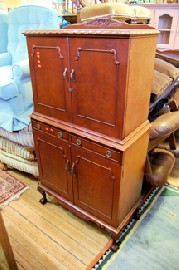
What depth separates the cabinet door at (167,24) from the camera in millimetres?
3262

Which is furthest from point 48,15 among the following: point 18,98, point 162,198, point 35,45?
point 162,198

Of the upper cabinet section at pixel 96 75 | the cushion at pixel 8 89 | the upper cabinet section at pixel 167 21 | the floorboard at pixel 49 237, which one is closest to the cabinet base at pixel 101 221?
the floorboard at pixel 49 237

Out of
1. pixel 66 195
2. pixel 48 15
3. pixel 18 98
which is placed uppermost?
pixel 48 15

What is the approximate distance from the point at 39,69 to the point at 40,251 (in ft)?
3.87

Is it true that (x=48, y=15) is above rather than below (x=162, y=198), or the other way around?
above

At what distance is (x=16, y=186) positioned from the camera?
196 cm

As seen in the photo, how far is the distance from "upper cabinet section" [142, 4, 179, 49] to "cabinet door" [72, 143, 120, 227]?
9.71ft

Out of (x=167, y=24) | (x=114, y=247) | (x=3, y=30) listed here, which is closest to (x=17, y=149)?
(x=114, y=247)

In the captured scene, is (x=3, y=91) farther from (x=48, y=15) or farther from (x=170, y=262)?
(x=170, y=262)

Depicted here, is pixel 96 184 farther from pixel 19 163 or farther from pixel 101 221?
pixel 19 163

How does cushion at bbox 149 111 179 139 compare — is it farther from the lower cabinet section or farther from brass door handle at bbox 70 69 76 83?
brass door handle at bbox 70 69 76 83

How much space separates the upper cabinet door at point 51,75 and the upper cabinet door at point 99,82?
0.06 metres

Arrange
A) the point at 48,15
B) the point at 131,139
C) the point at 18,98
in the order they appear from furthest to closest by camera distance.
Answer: the point at 48,15, the point at 18,98, the point at 131,139

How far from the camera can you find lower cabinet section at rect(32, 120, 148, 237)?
3.95 ft
